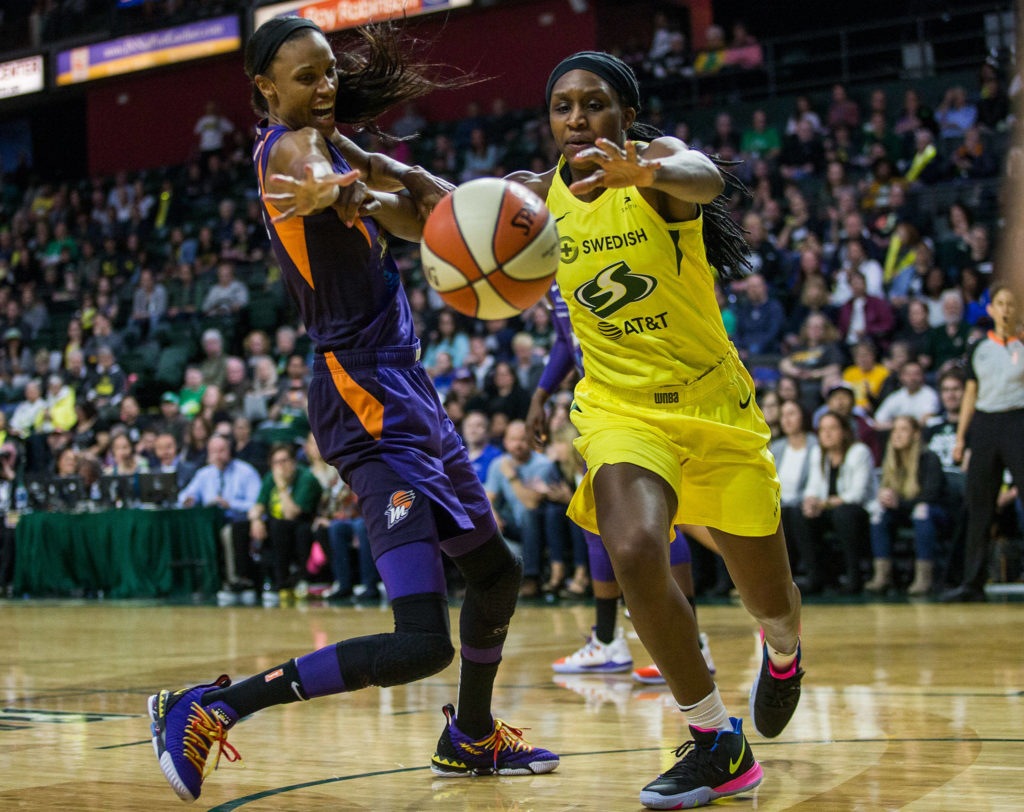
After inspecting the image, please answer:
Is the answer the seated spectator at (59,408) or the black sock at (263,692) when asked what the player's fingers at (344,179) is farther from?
the seated spectator at (59,408)

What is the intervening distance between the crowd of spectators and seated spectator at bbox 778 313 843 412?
2 centimetres

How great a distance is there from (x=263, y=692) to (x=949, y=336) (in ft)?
27.4

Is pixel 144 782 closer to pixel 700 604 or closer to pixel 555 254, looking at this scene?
pixel 555 254

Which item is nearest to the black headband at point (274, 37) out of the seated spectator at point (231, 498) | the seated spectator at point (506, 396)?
the seated spectator at point (506, 396)

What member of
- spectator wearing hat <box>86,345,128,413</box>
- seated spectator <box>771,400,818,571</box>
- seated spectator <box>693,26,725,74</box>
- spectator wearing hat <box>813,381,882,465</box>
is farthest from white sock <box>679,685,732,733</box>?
seated spectator <box>693,26,725,74</box>

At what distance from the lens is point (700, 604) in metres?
9.14

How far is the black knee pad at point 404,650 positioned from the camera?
3164 mm

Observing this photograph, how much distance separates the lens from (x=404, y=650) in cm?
316

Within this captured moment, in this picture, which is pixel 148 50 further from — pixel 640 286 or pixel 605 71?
pixel 640 286

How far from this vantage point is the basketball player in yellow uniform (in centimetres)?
330

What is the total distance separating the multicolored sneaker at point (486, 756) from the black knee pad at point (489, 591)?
0.28 metres

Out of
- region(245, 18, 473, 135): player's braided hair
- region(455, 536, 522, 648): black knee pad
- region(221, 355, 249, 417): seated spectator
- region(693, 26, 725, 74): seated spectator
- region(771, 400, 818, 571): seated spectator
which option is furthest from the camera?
region(693, 26, 725, 74): seated spectator

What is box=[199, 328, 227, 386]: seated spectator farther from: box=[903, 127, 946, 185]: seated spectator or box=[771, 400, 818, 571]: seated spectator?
box=[903, 127, 946, 185]: seated spectator

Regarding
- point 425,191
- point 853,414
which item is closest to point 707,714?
point 425,191
